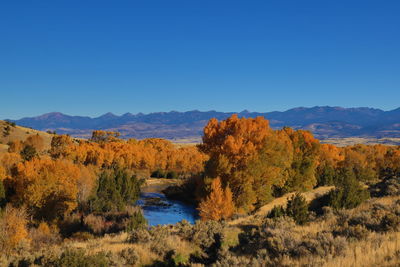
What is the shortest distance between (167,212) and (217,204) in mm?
20397

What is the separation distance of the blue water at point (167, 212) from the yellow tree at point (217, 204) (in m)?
10.0

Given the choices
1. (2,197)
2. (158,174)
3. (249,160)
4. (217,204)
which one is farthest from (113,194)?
(158,174)

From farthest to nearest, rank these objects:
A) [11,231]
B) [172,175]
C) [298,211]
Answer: [172,175] < [11,231] < [298,211]

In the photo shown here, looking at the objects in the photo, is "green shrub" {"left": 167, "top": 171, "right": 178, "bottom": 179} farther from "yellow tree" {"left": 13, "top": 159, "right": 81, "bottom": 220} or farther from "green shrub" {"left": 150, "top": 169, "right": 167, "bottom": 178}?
"yellow tree" {"left": 13, "top": 159, "right": 81, "bottom": 220}

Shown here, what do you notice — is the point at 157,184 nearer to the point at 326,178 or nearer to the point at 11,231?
the point at 326,178

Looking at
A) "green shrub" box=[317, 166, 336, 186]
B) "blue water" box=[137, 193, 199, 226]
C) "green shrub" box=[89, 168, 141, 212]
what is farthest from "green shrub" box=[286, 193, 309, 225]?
"green shrub" box=[317, 166, 336, 186]

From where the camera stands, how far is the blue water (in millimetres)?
57494

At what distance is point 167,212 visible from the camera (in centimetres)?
6531

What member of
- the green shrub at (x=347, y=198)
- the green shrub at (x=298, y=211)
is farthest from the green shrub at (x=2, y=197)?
the green shrub at (x=347, y=198)

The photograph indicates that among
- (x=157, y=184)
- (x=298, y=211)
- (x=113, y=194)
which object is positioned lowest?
(x=157, y=184)

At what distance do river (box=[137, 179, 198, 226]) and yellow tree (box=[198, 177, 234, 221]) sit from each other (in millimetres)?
9158

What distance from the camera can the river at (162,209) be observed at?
58219 millimetres

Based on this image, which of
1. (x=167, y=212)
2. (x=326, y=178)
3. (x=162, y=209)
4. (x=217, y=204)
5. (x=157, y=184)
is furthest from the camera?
(x=157, y=184)

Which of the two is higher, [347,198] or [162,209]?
[347,198]
